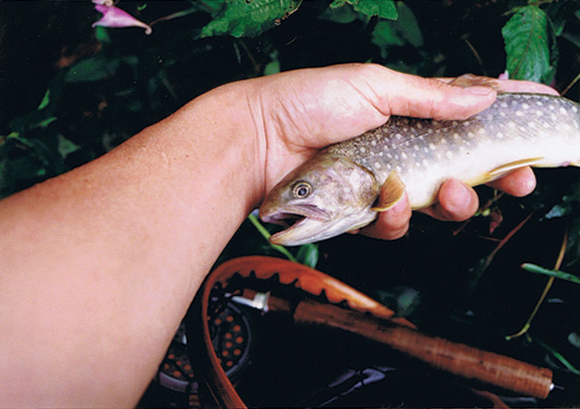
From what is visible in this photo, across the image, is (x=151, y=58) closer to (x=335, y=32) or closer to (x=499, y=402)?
(x=335, y=32)

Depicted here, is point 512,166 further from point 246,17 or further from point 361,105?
point 246,17

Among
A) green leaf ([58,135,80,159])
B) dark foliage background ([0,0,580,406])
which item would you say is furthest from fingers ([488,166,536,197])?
green leaf ([58,135,80,159])

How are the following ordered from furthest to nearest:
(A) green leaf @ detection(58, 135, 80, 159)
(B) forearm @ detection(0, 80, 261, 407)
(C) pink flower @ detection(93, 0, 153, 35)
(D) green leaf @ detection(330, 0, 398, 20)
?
(A) green leaf @ detection(58, 135, 80, 159), (C) pink flower @ detection(93, 0, 153, 35), (D) green leaf @ detection(330, 0, 398, 20), (B) forearm @ detection(0, 80, 261, 407)

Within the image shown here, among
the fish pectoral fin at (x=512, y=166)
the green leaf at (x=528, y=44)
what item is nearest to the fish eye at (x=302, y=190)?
the fish pectoral fin at (x=512, y=166)

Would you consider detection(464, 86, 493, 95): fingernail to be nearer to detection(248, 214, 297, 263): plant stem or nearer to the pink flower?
detection(248, 214, 297, 263): plant stem

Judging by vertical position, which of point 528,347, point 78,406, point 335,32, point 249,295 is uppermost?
point 335,32

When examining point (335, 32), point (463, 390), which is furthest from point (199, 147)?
point (463, 390)

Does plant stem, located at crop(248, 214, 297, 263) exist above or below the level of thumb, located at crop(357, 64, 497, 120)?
below
